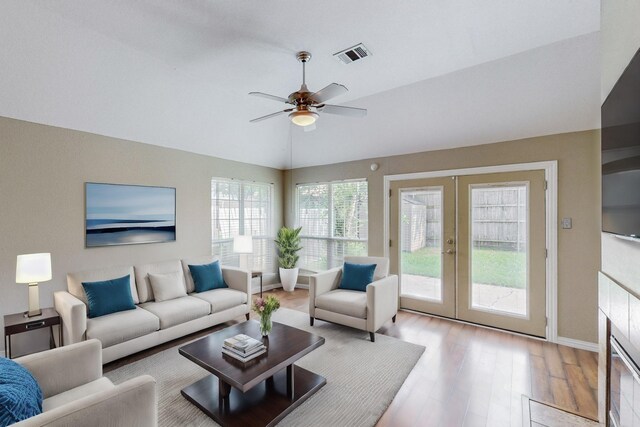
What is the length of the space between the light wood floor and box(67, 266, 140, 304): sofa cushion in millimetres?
795

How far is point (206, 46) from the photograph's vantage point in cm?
268

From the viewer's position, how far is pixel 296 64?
2982 millimetres

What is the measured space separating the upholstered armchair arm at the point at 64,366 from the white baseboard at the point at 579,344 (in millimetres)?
4584

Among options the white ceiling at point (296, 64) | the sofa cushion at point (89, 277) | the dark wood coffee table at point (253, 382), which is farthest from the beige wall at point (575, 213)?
the sofa cushion at point (89, 277)

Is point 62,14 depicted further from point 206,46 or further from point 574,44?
point 574,44

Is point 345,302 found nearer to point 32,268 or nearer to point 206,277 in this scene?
point 206,277

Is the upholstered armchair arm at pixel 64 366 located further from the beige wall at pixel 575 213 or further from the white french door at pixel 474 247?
the beige wall at pixel 575 213

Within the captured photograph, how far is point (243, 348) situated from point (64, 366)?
3.60 ft

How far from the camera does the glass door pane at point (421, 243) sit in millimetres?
4270

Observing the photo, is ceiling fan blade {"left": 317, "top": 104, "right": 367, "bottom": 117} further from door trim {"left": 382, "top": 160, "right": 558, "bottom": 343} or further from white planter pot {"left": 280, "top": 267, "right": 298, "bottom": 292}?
white planter pot {"left": 280, "top": 267, "right": 298, "bottom": 292}

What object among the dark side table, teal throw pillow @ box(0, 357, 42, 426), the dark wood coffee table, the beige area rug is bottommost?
the beige area rug

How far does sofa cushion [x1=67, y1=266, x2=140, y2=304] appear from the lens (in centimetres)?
304

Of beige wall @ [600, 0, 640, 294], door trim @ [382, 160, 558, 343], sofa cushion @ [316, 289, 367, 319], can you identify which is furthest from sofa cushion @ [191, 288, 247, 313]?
door trim @ [382, 160, 558, 343]

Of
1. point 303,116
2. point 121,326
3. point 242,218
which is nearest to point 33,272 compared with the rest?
point 121,326
